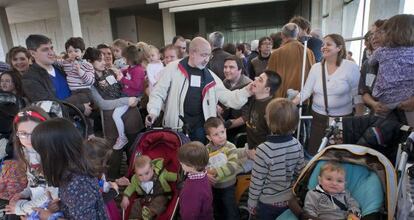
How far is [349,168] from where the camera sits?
6.03ft

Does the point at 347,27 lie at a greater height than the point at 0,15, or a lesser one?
lesser

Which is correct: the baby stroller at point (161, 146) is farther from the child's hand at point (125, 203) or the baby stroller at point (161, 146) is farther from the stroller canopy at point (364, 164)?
the stroller canopy at point (364, 164)

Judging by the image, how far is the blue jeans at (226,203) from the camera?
2238 mm

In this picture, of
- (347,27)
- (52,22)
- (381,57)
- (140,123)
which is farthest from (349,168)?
(52,22)

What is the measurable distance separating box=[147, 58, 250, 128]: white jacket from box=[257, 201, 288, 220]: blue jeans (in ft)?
3.37

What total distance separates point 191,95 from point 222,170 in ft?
2.86

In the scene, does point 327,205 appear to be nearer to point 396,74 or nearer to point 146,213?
point 396,74

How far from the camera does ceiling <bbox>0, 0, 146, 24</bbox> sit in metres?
12.8

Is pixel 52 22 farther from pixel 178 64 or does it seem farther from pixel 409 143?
pixel 409 143

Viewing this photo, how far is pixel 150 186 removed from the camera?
2297 mm

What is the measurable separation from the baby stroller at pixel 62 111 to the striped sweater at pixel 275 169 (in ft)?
4.74

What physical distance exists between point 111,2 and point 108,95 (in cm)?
1186

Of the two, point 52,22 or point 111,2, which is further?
point 52,22

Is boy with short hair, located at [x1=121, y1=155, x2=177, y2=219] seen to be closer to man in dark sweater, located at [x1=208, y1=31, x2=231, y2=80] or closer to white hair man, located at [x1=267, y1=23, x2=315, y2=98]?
white hair man, located at [x1=267, y1=23, x2=315, y2=98]
